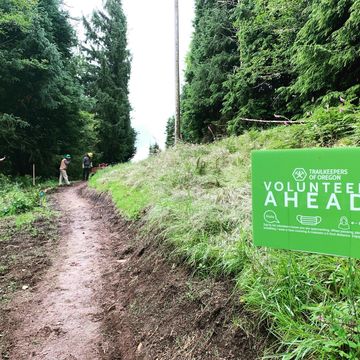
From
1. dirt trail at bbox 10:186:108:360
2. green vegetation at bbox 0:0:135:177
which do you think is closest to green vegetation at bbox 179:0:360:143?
dirt trail at bbox 10:186:108:360

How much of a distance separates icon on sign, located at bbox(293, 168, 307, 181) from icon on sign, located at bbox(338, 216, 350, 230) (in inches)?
13.0

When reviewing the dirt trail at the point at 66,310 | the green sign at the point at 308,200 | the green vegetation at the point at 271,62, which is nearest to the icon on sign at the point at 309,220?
the green sign at the point at 308,200

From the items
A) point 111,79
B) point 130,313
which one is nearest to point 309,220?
point 130,313

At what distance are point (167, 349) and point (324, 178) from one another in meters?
1.91

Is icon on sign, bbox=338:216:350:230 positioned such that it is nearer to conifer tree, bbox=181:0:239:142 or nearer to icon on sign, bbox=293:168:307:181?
icon on sign, bbox=293:168:307:181

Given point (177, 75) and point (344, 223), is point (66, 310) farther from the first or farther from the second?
point (177, 75)

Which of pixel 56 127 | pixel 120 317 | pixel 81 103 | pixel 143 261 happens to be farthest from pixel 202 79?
pixel 120 317

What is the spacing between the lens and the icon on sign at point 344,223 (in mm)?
1772

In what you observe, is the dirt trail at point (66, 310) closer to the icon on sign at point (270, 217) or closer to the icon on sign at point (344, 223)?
the icon on sign at point (270, 217)

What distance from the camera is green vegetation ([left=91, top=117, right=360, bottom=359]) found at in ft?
6.27

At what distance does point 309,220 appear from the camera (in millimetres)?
1938

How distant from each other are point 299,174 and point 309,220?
0.97ft

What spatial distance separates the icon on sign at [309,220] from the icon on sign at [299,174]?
9.5 inches

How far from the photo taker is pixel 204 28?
57.4ft
